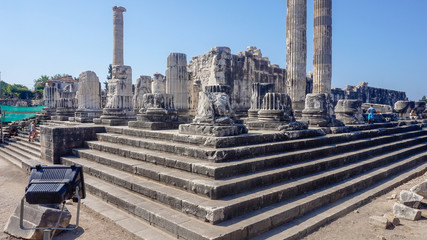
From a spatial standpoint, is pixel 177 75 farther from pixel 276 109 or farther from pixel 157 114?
pixel 276 109

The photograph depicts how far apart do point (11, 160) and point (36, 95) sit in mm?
48513

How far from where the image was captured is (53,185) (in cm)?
224

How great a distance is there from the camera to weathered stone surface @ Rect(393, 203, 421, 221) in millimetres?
4469

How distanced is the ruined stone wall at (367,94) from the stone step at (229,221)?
2306 cm

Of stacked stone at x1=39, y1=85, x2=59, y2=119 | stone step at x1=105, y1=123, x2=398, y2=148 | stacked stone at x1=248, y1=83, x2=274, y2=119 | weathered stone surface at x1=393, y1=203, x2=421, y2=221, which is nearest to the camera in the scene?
weathered stone surface at x1=393, y1=203, x2=421, y2=221

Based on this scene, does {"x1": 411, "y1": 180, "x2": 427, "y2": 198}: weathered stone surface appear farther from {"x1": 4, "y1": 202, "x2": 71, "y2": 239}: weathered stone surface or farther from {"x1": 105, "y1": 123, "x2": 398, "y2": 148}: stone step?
{"x1": 4, "y1": 202, "x2": 71, "y2": 239}: weathered stone surface

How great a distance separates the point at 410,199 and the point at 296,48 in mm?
10450

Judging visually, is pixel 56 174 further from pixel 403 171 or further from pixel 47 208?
pixel 403 171

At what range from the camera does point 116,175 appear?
5387 millimetres

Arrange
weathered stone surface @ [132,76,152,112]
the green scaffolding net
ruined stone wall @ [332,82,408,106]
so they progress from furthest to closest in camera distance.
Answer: ruined stone wall @ [332,82,408,106] → weathered stone surface @ [132,76,152,112] → the green scaffolding net

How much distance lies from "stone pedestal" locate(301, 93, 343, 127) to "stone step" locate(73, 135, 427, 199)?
164 cm

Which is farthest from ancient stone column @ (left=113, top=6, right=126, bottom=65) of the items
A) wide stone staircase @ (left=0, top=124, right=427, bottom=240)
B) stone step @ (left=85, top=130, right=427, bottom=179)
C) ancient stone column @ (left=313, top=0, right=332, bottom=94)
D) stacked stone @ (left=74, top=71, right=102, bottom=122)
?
wide stone staircase @ (left=0, top=124, right=427, bottom=240)

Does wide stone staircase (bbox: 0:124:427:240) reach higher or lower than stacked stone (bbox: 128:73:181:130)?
lower

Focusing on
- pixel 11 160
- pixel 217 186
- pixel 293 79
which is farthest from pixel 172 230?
pixel 293 79
